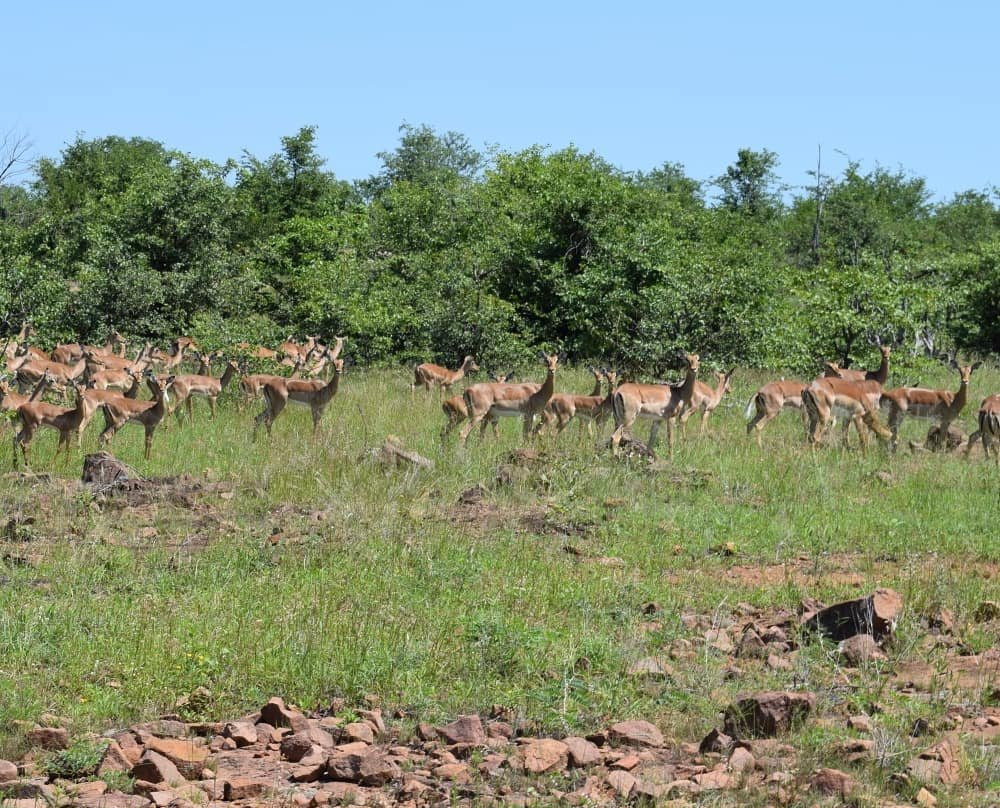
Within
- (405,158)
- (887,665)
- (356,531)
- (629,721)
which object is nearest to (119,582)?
(356,531)

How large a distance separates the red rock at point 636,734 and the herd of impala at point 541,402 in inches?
322

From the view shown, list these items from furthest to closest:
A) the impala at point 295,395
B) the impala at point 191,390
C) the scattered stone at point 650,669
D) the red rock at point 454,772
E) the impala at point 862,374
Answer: the impala at point 862,374
the impala at point 191,390
the impala at point 295,395
the scattered stone at point 650,669
the red rock at point 454,772

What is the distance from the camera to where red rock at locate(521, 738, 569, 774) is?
5.36 metres

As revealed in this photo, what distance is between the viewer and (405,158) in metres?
64.9

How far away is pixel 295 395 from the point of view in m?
18.0

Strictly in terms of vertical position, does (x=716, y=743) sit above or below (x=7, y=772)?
above

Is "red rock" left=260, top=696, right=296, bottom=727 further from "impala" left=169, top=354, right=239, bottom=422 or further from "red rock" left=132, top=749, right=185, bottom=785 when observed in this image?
"impala" left=169, top=354, right=239, bottom=422

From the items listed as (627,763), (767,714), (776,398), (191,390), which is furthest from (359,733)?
(191,390)

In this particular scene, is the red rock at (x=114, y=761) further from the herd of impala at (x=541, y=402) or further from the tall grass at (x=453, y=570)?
the herd of impala at (x=541, y=402)

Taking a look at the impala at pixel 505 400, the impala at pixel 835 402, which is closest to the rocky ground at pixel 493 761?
the impala at pixel 835 402

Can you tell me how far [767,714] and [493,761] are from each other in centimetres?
126

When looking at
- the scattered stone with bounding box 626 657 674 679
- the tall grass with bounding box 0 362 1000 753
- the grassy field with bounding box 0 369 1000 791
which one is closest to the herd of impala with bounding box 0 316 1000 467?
the tall grass with bounding box 0 362 1000 753

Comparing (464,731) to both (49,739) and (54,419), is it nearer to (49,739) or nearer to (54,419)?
(49,739)

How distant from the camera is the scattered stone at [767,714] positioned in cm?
579
